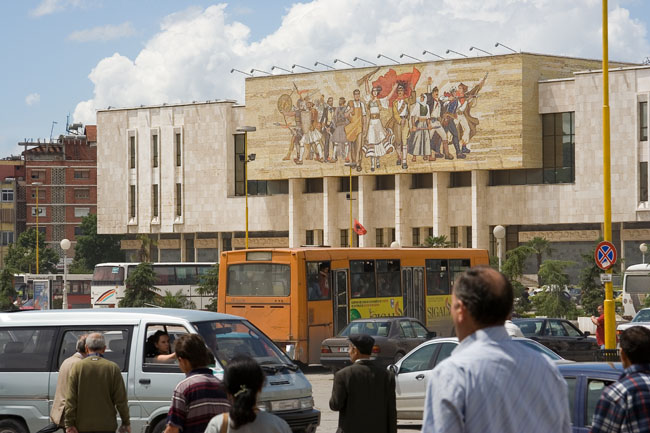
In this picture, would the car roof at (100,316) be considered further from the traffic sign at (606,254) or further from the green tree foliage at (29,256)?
the green tree foliage at (29,256)

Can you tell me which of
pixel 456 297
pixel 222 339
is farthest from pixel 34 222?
pixel 456 297

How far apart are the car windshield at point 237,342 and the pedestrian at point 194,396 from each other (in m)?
4.76

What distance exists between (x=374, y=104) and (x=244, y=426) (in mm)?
81158

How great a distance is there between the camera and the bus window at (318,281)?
29.6 m

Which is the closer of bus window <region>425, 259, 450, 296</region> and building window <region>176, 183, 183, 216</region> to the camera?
bus window <region>425, 259, 450, 296</region>

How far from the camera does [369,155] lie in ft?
288

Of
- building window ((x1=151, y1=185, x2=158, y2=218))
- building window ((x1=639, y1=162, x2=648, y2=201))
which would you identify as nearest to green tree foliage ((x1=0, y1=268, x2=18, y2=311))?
building window ((x1=151, y1=185, x2=158, y2=218))

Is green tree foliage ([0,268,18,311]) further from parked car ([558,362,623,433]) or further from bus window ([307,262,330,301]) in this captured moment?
parked car ([558,362,623,433])

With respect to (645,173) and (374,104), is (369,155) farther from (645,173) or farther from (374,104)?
(645,173)

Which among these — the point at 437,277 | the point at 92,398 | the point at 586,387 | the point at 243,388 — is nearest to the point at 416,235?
the point at 437,277

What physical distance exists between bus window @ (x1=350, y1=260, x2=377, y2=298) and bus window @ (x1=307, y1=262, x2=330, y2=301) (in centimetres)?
94

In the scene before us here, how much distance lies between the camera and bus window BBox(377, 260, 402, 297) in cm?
3158

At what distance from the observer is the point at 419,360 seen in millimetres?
17734

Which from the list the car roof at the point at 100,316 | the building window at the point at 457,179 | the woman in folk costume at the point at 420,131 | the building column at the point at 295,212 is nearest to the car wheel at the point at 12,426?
the car roof at the point at 100,316
